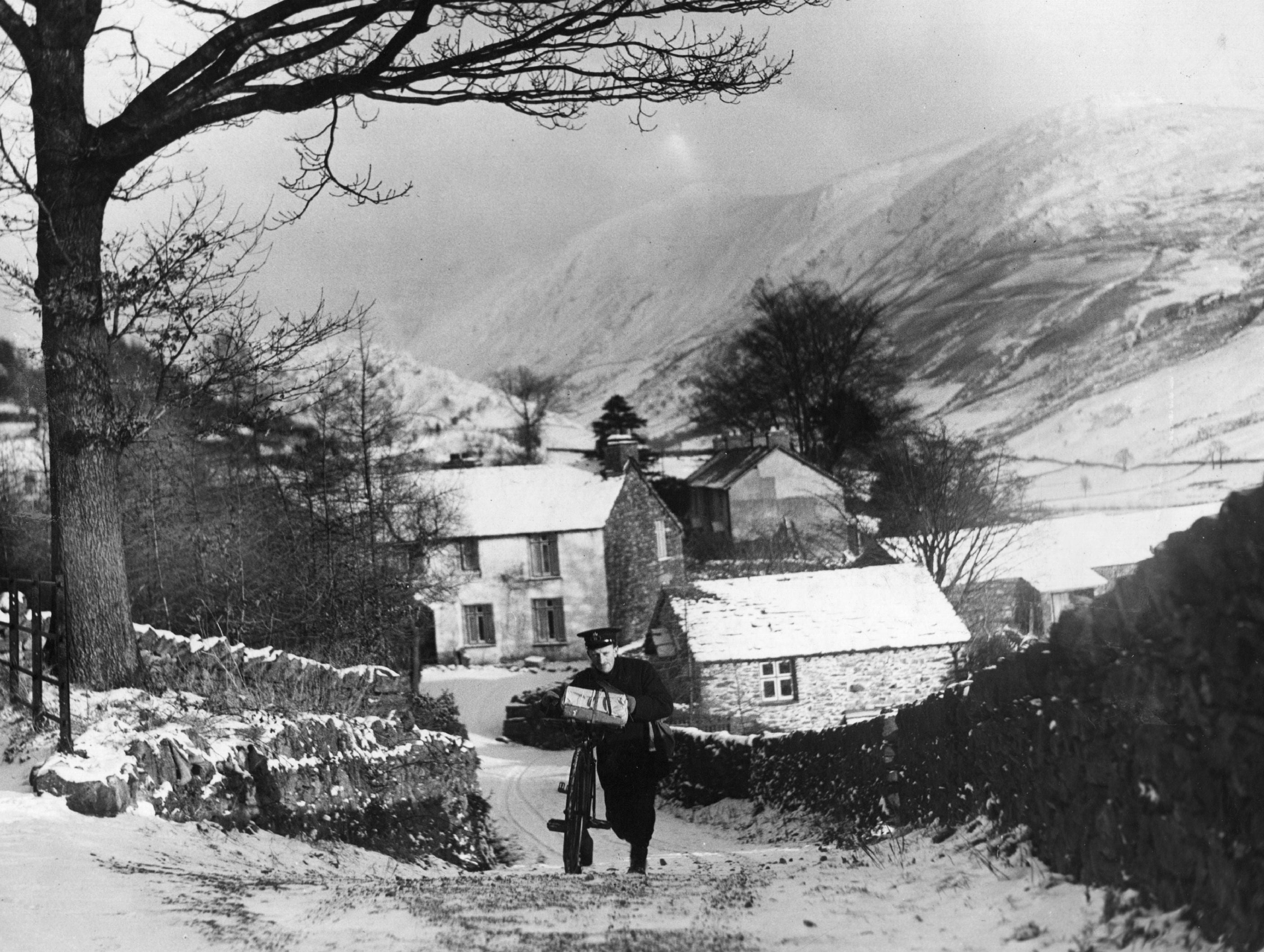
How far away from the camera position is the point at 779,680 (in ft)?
88.6

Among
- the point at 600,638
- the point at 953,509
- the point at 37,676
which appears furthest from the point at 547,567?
the point at 600,638

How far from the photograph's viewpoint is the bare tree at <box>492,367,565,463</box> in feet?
220

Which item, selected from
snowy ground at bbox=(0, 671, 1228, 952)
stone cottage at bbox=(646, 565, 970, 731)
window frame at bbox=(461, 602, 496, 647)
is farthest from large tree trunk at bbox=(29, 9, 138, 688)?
window frame at bbox=(461, 602, 496, 647)

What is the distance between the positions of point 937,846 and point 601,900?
1.97 m

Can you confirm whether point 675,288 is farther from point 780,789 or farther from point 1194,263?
point 780,789

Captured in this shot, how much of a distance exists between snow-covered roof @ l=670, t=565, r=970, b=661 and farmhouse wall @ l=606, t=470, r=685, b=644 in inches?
571

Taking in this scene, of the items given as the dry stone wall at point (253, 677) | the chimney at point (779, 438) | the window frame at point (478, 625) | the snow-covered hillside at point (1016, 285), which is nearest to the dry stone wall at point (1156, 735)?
the snow-covered hillside at point (1016, 285)

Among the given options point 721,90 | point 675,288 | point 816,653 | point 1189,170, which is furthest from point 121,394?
point 675,288

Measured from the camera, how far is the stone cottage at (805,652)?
26.8 m

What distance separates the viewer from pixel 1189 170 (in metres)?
25.0

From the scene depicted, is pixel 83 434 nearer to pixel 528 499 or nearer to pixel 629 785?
pixel 629 785

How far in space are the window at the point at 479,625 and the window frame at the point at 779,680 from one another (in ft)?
70.9

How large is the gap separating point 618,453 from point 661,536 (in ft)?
15.2

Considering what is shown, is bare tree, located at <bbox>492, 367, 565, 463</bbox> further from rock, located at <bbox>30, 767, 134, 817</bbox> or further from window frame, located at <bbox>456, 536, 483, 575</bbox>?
rock, located at <bbox>30, 767, 134, 817</bbox>
